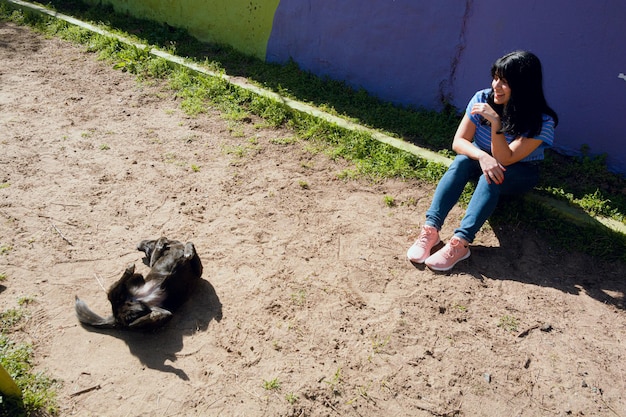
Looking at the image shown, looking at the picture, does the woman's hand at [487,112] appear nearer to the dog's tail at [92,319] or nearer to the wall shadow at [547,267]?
the wall shadow at [547,267]

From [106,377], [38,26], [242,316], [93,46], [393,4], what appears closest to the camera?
[106,377]

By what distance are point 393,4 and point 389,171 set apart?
1779 mm

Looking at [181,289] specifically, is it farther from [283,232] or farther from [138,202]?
[138,202]

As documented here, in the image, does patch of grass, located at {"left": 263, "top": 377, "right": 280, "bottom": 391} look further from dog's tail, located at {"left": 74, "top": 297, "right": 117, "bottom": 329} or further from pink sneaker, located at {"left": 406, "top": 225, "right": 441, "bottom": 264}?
pink sneaker, located at {"left": 406, "top": 225, "right": 441, "bottom": 264}

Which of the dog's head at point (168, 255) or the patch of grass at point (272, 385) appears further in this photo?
the dog's head at point (168, 255)

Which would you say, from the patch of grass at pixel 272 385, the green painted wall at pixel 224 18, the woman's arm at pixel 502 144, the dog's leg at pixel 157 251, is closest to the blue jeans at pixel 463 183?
the woman's arm at pixel 502 144

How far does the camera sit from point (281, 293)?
3.60 metres

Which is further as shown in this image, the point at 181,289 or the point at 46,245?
the point at 46,245

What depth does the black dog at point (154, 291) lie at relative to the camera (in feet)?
10.5

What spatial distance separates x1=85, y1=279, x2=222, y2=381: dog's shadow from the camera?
314cm

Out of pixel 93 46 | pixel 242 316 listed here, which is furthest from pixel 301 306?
pixel 93 46

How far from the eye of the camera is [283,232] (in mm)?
Result: 4137

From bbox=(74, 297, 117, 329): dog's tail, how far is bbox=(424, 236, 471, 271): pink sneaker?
2095 mm

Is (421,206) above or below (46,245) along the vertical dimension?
above
